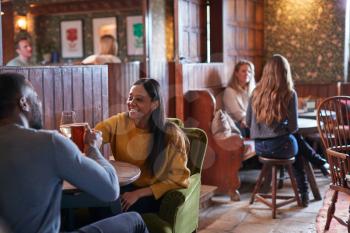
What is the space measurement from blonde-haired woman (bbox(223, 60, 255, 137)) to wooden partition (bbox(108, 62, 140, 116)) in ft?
3.97

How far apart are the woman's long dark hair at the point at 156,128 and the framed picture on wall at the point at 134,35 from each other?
5.51m

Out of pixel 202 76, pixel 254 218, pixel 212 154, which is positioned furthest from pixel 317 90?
pixel 254 218

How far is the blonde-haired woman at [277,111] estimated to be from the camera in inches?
161

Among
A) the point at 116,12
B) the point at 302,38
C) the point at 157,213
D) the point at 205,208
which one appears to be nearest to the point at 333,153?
the point at 157,213

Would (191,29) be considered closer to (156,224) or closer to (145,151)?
(145,151)

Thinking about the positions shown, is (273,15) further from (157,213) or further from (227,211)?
(157,213)

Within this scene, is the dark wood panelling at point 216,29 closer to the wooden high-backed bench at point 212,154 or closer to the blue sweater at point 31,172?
the wooden high-backed bench at point 212,154

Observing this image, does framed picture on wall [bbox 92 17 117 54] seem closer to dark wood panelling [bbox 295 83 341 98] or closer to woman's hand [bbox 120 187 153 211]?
dark wood panelling [bbox 295 83 341 98]

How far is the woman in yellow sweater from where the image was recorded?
260cm

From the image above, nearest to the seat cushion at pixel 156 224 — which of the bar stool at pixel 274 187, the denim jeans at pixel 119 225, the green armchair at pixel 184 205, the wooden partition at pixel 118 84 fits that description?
the green armchair at pixel 184 205

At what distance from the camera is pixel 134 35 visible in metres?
8.27

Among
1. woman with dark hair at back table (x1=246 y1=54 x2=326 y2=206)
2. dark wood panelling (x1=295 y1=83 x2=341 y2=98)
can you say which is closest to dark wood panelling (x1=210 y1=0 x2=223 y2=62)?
dark wood panelling (x1=295 y1=83 x2=341 y2=98)

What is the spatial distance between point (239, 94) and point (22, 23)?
190 inches

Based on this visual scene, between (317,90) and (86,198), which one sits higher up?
(317,90)
